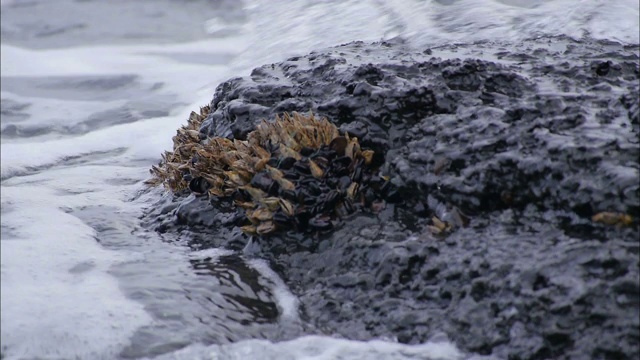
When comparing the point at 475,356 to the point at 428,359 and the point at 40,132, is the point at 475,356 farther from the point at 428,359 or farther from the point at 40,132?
the point at 40,132

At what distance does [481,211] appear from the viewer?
3.77 meters

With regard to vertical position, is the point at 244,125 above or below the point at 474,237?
above

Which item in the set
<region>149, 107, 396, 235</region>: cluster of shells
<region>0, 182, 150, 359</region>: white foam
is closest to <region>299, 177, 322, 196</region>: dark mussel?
<region>149, 107, 396, 235</region>: cluster of shells

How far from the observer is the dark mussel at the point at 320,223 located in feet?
13.8

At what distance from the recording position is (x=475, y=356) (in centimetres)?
322

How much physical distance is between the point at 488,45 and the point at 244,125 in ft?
7.18

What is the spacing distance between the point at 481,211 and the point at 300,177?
1.20 metres

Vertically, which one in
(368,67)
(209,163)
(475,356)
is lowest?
(475,356)

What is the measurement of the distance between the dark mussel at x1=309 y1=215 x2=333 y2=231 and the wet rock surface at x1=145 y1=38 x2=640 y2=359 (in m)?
0.06

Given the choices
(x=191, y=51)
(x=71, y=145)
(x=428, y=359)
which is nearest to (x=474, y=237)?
(x=428, y=359)

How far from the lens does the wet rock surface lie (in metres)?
3.16

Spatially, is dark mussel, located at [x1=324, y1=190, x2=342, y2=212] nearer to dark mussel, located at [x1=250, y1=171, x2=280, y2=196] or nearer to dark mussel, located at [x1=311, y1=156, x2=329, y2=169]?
dark mussel, located at [x1=311, y1=156, x2=329, y2=169]

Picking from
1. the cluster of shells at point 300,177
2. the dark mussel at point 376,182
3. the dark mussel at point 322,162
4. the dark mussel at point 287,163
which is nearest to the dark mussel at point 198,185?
the cluster of shells at point 300,177

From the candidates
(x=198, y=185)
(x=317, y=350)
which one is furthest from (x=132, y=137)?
(x=317, y=350)
